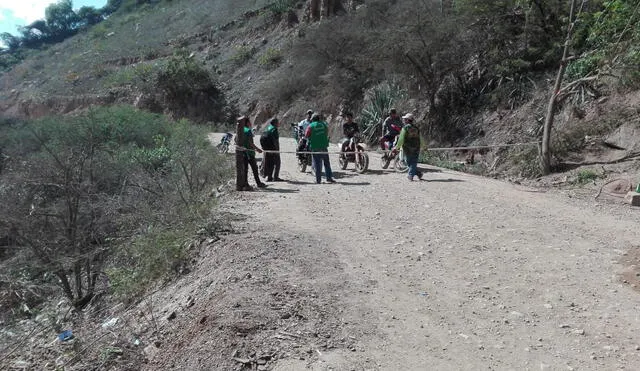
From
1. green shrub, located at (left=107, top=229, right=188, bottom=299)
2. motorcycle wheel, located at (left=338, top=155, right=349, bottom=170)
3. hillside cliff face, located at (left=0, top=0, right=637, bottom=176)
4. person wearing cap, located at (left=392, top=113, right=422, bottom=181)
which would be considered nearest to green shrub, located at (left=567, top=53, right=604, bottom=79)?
hillside cliff face, located at (left=0, top=0, right=637, bottom=176)

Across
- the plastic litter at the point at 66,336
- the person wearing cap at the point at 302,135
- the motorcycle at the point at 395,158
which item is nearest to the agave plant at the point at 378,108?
the motorcycle at the point at 395,158

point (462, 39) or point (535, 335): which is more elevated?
point (462, 39)

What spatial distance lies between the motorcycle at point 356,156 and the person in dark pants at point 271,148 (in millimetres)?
1980

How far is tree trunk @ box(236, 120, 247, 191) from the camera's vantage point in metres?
11.1

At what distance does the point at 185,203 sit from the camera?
30.8ft

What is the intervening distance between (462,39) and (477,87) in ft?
6.25

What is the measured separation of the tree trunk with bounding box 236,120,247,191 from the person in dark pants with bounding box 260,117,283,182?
3.36 ft

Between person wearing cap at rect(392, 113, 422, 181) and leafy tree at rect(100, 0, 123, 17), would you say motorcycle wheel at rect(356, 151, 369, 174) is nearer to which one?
person wearing cap at rect(392, 113, 422, 181)

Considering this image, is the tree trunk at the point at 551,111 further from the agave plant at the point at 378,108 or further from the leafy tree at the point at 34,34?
the leafy tree at the point at 34,34

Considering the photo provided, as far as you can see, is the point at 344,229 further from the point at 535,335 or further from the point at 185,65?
the point at 185,65

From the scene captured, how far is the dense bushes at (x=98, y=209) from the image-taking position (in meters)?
8.79

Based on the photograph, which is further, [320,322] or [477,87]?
[477,87]

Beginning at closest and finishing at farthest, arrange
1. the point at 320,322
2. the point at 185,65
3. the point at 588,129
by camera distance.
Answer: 1. the point at 320,322
2. the point at 588,129
3. the point at 185,65

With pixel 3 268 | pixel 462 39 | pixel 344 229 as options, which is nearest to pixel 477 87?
Answer: pixel 462 39
